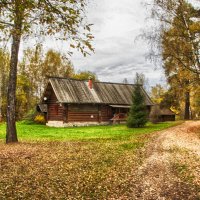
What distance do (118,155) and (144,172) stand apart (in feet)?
11.7

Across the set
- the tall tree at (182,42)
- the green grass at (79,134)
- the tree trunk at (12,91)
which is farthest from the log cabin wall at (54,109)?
the tree trunk at (12,91)

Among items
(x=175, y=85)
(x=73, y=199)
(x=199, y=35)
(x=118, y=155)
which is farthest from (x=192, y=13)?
(x=73, y=199)

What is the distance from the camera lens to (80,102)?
37.2 metres

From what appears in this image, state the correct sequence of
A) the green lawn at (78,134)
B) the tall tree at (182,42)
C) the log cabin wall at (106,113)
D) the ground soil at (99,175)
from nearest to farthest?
1. the ground soil at (99,175)
2. the tall tree at (182,42)
3. the green lawn at (78,134)
4. the log cabin wall at (106,113)

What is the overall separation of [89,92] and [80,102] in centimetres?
364

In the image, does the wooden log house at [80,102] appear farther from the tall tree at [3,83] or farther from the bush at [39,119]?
the tall tree at [3,83]

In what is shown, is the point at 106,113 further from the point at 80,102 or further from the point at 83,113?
the point at 80,102

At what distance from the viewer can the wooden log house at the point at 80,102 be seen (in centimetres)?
3697

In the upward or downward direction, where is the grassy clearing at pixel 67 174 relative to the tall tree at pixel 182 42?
downward

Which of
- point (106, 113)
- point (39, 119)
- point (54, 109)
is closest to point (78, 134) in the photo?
point (54, 109)

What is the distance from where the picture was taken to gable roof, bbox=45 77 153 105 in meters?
37.1

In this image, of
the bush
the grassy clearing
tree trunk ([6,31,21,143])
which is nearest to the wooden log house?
the bush

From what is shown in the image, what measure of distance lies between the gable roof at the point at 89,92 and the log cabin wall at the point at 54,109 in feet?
6.77

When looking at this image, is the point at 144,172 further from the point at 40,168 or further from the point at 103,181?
the point at 40,168
